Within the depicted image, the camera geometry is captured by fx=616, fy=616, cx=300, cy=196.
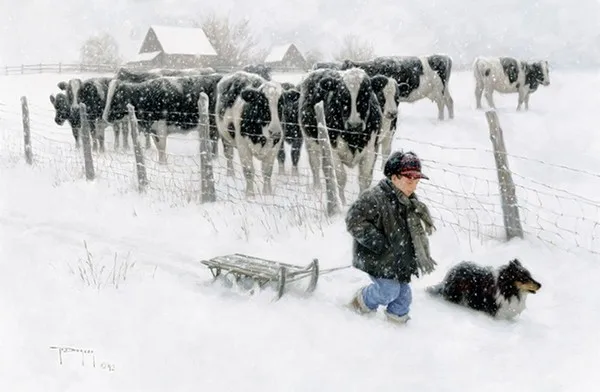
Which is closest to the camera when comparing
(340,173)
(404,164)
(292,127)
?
(404,164)

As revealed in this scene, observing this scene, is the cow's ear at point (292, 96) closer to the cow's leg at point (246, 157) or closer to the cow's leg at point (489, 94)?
the cow's leg at point (246, 157)

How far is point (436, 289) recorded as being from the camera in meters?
4.77

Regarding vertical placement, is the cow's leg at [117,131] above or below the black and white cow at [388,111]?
below

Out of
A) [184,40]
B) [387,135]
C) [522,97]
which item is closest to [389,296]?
[387,135]

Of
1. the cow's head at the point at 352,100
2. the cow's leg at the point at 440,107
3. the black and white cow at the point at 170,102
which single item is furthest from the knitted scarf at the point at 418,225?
the cow's leg at the point at 440,107

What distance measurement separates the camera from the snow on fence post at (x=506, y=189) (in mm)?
5758

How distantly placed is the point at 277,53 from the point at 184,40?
3.07 meters

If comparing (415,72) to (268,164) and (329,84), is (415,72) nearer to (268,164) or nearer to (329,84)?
(329,84)

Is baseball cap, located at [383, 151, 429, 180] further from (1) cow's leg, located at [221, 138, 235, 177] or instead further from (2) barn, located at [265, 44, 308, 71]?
(1) cow's leg, located at [221, 138, 235, 177]

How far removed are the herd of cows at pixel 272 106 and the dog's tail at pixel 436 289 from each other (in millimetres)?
2477

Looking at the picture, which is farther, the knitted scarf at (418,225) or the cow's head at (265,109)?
the cow's head at (265,109)

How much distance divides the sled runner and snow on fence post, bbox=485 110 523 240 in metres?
2.15

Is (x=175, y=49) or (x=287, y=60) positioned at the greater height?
(x=175, y=49)
